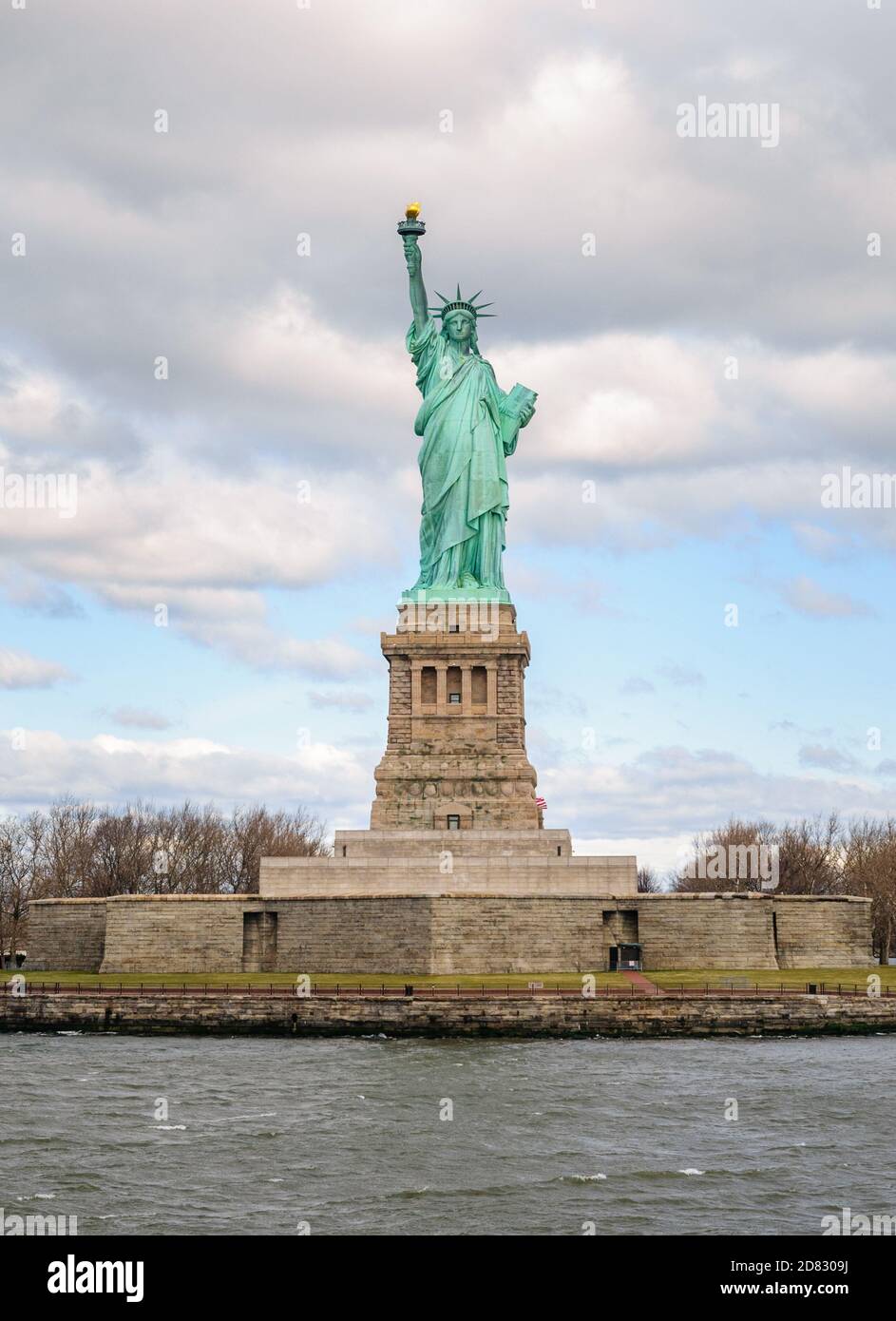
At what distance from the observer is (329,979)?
5016cm

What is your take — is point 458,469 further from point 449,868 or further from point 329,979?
point 329,979

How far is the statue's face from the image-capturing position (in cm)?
6200

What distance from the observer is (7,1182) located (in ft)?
84.2

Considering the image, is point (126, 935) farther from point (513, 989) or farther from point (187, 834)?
point (187, 834)

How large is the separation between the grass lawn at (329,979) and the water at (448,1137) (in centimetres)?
544

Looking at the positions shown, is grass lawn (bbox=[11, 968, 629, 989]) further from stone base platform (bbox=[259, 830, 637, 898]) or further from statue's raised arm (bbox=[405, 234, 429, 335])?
statue's raised arm (bbox=[405, 234, 429, 335])

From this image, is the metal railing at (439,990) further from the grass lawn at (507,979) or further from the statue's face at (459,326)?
the statue's face at (459,326)

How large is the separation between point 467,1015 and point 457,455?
2399 cm

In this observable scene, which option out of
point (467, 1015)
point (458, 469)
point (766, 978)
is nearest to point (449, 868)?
point (467, 1015)

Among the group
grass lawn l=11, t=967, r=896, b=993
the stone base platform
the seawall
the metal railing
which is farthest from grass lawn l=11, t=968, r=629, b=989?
the stone base platform

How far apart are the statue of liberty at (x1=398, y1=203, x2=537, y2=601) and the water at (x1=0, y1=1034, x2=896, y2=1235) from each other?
2272 centimetres

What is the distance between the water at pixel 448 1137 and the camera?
79.0ft
